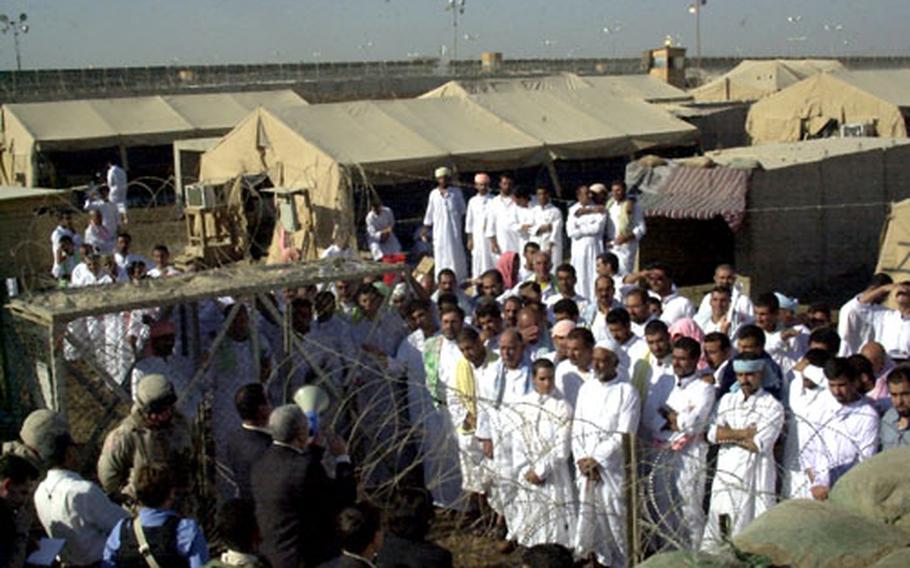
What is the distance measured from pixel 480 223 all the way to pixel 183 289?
698cm

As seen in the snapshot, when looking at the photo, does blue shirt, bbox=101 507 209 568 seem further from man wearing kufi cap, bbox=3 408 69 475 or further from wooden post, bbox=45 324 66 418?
wooden post, bbox=45 324 66 418

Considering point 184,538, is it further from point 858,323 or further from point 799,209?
point 799,209

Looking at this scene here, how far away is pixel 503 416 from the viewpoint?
696cm

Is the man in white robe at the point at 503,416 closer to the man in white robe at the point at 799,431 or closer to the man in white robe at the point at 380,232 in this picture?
the man in white robe at the point at 799,431

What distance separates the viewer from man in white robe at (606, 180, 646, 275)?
12.7 m

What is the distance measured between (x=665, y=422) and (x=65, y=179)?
1966cm

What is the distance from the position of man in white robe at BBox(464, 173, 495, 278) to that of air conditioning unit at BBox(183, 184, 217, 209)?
4172 millimetres

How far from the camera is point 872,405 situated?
5.84m

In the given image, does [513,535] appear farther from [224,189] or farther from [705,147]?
[705,147]

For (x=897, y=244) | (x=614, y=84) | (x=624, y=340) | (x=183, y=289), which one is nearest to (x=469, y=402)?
(x=624, y=340)

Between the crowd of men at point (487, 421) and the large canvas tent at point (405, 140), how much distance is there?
221 inches

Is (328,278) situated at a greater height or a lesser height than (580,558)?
greater

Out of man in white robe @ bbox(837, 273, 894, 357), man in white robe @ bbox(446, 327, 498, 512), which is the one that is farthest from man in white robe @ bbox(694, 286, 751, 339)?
man in white robe @ bbox(446, 327, 498, 512)

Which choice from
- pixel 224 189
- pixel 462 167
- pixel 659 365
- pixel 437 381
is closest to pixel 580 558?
pixel 659 365
